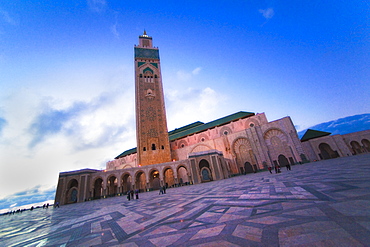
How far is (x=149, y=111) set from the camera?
103 feet

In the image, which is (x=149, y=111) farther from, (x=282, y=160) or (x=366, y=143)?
(x=366, y=143)

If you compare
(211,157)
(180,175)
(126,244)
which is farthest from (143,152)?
(126,244)

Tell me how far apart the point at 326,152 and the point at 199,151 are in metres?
23.1

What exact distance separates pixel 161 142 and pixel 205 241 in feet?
92.1

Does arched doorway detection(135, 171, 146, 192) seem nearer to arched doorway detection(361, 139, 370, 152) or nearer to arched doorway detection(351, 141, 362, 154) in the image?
arched doorway detection(351, 141, 362, 154)

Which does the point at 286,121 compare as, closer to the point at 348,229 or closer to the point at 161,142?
the point at 161,142

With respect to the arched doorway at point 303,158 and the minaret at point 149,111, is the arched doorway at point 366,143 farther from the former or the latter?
the minaret at point 149,111

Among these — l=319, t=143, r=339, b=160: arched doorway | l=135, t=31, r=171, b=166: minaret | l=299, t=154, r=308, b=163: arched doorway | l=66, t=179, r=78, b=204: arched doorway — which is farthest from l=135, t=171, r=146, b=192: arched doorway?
l=319, t=143, r=339, b=160: arched doorway

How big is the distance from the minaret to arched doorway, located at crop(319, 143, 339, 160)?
28.5 m

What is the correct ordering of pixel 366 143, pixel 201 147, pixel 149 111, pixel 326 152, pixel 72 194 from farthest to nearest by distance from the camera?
pixel 201 147
pixel 149 111
pixel 326 152
pixel 366 143
pixel 72 194

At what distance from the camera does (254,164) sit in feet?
84.8

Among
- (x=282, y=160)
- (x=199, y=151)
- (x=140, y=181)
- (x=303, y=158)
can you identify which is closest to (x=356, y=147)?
(x=303, y=158)

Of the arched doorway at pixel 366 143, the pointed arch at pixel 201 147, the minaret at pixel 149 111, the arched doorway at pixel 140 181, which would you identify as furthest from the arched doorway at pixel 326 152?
the arched doorway at pixel 140 181

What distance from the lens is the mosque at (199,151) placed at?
23.1 metres
